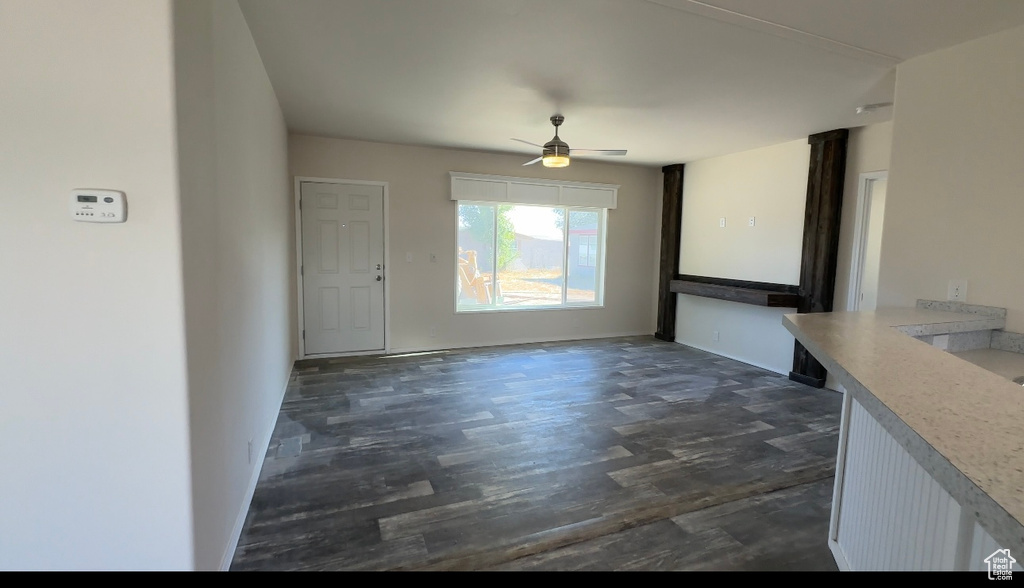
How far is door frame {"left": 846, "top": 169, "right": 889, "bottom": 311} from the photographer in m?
4.20

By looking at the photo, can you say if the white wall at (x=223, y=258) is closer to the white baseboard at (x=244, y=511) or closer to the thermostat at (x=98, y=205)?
the white baseboard at (x=244, y=511)

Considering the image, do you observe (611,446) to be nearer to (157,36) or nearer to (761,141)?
(157,36)

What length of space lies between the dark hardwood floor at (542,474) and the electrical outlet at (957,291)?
46.4 inches

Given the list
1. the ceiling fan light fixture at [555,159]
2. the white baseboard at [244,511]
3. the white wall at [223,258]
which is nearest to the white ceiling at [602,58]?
the ceiling fan light fixture at [555,159]

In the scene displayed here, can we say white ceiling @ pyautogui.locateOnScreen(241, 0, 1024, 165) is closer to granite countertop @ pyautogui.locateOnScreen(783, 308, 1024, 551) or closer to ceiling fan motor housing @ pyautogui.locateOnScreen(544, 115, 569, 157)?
ceiling fan motor housing @ pyautogui.locateOnScreen(544, 115, 569, 157)

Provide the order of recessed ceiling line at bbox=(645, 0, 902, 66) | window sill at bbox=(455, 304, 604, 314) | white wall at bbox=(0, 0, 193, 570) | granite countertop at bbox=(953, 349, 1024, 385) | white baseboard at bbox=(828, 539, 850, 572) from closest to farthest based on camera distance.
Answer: white wall at bbox=(0, 0, 193, 570) → white baseboard at bbox=(828, 539, 850, 572) → granite countertop at bbox=(953, 349, 1024, 385) → recessed ceiling line at bbox=(645, 0, 902, 66) → window sill at bbox=(455, 304, 604, 314)

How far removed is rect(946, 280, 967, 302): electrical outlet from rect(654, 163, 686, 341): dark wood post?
377 cm

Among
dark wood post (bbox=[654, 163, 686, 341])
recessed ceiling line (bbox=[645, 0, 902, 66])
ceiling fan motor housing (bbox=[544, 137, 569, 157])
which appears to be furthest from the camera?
dark wood post (bbox=[654, 163, 686, 341])

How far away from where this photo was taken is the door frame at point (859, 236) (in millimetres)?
4203

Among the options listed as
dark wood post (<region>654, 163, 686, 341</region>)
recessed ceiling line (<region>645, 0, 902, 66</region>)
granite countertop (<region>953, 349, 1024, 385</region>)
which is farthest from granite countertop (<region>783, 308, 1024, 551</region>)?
dark wood post (<region>654, 163, 686, 341</region>)

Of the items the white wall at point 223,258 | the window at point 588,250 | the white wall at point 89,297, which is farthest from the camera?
the window at point 588,250

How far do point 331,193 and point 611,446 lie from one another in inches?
157

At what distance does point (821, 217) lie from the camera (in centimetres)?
440

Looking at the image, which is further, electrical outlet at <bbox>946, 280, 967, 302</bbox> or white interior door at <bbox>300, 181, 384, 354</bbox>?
white interior door at <bbox>300, 181, 384, 354</bbox>
